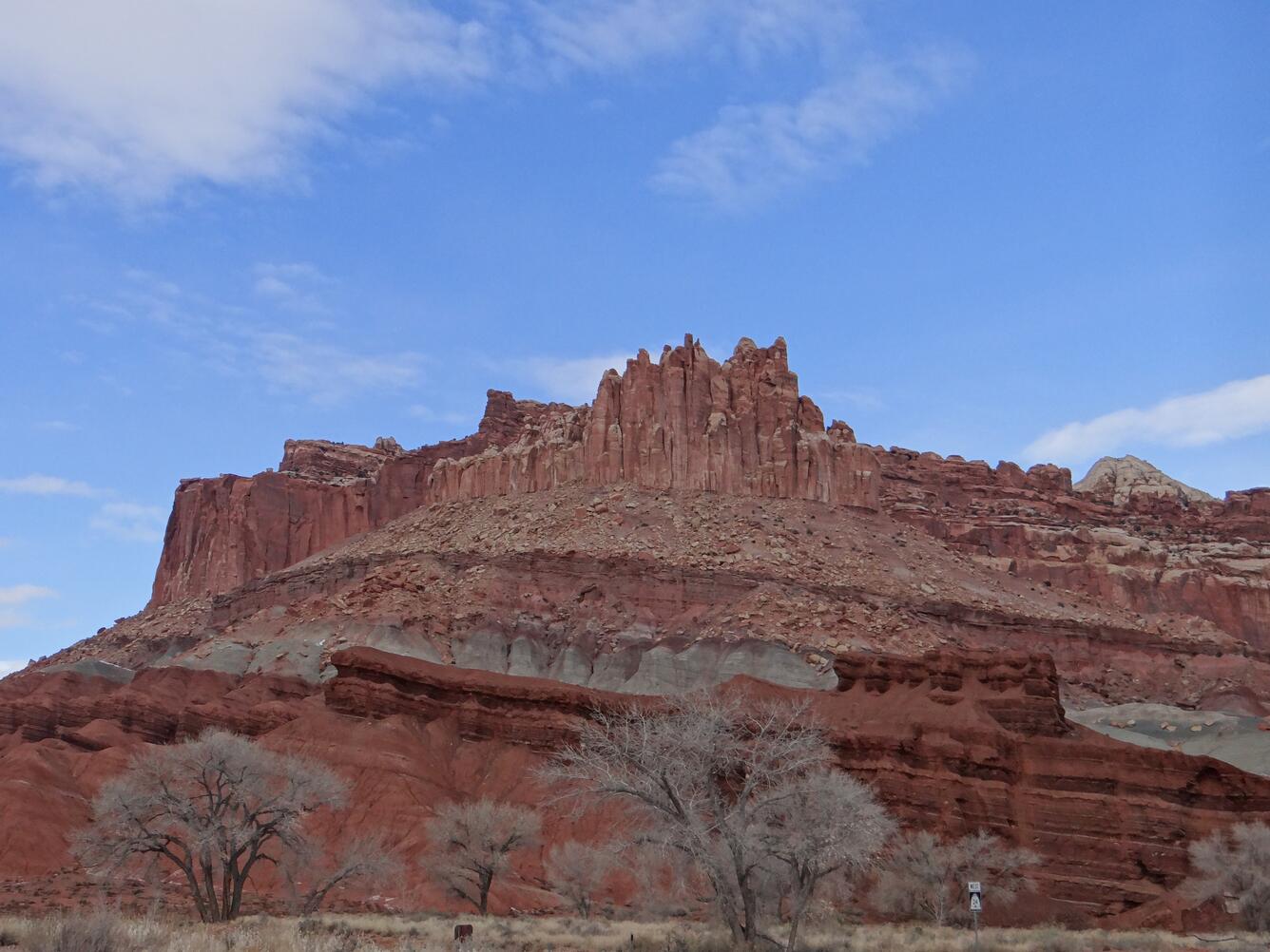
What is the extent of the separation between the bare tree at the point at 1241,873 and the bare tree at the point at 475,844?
22974 millimetres

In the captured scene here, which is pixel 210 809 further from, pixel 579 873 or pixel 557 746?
pixel 557 746

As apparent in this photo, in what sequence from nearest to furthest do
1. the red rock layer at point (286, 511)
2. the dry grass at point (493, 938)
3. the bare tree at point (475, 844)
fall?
the dry grass at point (493, 938), the bare tree at point (475, 844), the red rock layer at point (286, 511)

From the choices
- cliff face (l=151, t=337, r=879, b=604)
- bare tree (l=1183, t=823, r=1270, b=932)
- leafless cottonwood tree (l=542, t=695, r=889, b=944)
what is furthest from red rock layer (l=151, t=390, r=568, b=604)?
leafless cottonwood tree (l=542, t=695, r=889, b=944)

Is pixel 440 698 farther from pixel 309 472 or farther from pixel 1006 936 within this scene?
pixel 309 472

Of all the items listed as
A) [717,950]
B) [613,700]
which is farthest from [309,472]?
[717,950]

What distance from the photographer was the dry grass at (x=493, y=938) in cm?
2147

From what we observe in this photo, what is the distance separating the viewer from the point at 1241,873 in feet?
145

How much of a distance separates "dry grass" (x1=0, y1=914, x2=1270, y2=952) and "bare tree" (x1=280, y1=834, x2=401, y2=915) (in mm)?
2518

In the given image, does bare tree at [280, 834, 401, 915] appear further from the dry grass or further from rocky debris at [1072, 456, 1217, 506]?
rocky debris at [1072, 456, 1217, 506]

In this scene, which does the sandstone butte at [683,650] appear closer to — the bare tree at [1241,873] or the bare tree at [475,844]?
the bare tree at [1241,873]

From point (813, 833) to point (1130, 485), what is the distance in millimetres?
161082

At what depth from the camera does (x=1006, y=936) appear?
121 feet

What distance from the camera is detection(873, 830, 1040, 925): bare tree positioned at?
4738 centimetres

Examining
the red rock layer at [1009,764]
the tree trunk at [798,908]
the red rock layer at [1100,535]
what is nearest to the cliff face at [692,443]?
the red rock layer at [1009,764]
